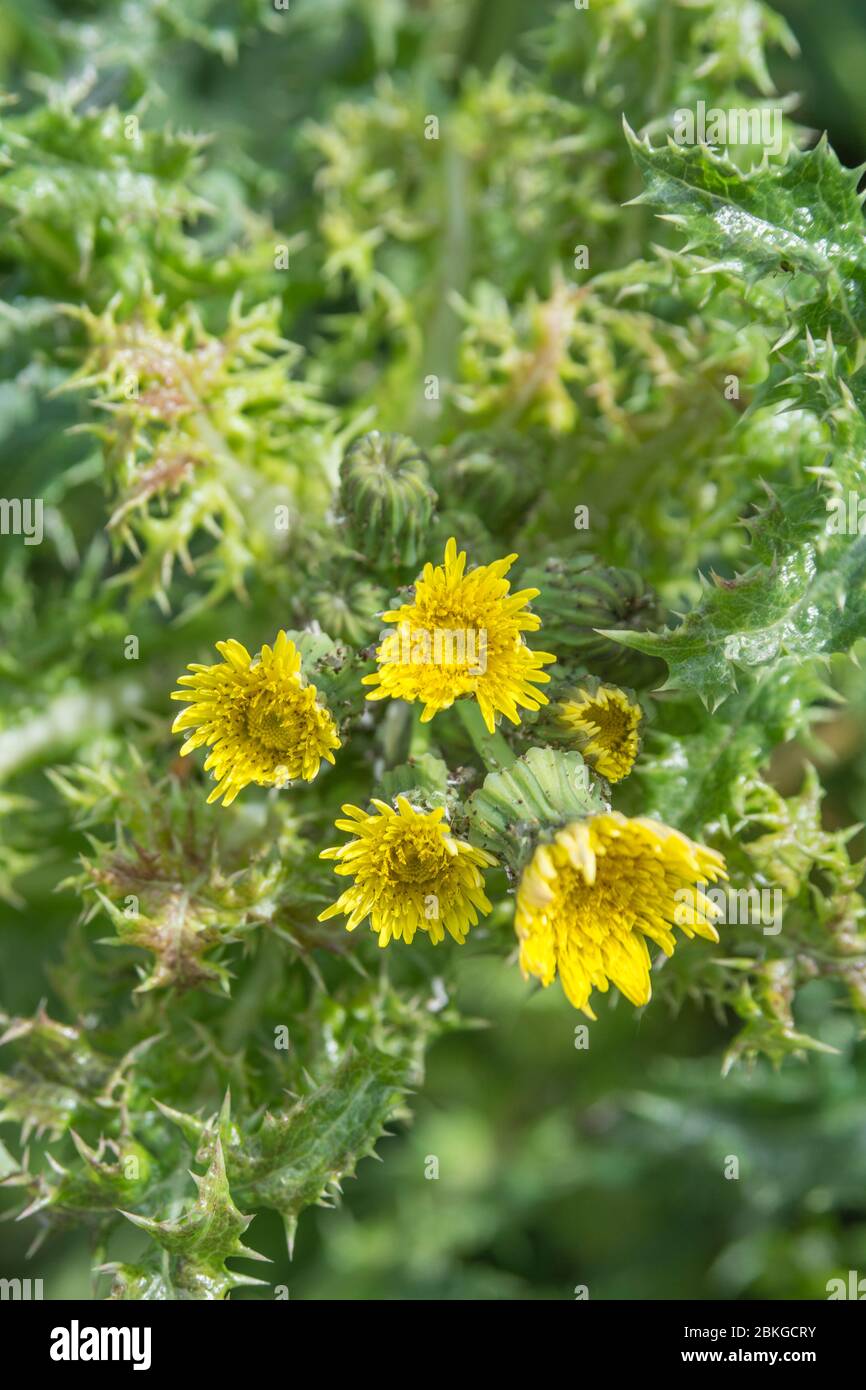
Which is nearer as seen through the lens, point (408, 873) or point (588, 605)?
point (408, 873)

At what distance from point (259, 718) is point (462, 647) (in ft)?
A: 1.45

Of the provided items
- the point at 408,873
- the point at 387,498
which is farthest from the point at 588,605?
the point at 408,873

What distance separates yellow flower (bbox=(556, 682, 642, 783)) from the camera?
251cm

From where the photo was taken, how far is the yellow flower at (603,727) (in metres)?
2.51

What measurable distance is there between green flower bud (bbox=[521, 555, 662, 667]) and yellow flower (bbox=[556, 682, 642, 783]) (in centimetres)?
15

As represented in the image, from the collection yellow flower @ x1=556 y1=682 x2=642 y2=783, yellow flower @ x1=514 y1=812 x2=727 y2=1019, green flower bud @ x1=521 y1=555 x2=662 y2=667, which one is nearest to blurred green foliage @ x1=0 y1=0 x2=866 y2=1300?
green flower bud @ x1=521 y1=555 x2=662 y2=667

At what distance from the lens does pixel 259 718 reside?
2.47 m

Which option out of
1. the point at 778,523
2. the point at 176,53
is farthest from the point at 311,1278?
the point at 176,53

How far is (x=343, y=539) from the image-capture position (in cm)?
293

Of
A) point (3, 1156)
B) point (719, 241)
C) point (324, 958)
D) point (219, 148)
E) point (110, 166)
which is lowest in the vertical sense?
point (3, 1156)

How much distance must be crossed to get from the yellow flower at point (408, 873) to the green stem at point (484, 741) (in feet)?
0.76

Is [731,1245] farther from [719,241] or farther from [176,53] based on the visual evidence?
[176,53]

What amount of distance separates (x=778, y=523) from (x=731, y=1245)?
119 inches

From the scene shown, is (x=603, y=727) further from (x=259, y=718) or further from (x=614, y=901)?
(x=259, y=718)
